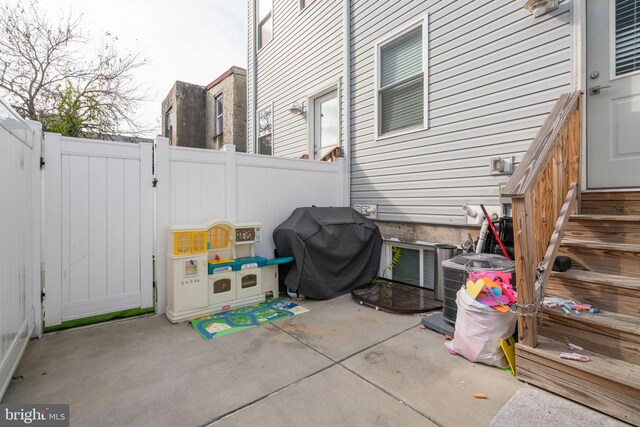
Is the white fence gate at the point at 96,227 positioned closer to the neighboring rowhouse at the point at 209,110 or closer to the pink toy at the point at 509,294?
the pink toy at the point at 509,294

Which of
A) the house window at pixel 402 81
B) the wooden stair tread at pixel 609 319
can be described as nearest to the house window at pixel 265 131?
the house window at pixel 402 81

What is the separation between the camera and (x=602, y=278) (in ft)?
7.41

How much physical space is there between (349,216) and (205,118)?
968 cm

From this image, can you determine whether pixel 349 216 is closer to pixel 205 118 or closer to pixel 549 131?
pixel 549 131

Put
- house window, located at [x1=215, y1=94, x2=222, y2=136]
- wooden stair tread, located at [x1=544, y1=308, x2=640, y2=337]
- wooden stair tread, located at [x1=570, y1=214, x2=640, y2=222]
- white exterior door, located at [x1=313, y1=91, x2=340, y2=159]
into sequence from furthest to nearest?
A: 1. house window, located at [x1=215, y1=94, x2=222, y2=136]
2. white exterior door, located at [x1=313, y1=91, x2=340, y2=159]
3. wooden stair tread, located at [x1=570, y1=214, x2=640, y2=222]
4. wooden stair tread, located at [x1=544, y1=308, x2=640, y2=337]

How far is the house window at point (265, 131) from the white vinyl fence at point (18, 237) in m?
4.92

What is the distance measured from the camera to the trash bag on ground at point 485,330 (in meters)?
2.32

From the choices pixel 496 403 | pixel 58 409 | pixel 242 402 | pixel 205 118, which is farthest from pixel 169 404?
pixel 205 118

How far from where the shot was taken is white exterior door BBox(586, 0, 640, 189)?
2.68 meters

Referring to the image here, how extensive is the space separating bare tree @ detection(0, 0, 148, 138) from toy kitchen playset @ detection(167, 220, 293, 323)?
21.9ft

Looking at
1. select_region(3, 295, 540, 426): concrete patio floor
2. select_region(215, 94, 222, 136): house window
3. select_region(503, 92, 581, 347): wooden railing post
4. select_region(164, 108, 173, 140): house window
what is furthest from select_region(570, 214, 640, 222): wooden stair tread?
select_region(164, 108, 173, 140): house window

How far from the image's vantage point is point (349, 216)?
15.1 ft

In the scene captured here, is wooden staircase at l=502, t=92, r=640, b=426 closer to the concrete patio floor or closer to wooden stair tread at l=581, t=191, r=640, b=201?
wooden stair tread at l=581, t=191, r=640, b=201

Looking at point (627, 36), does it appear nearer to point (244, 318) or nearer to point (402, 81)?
point (402, 81)
